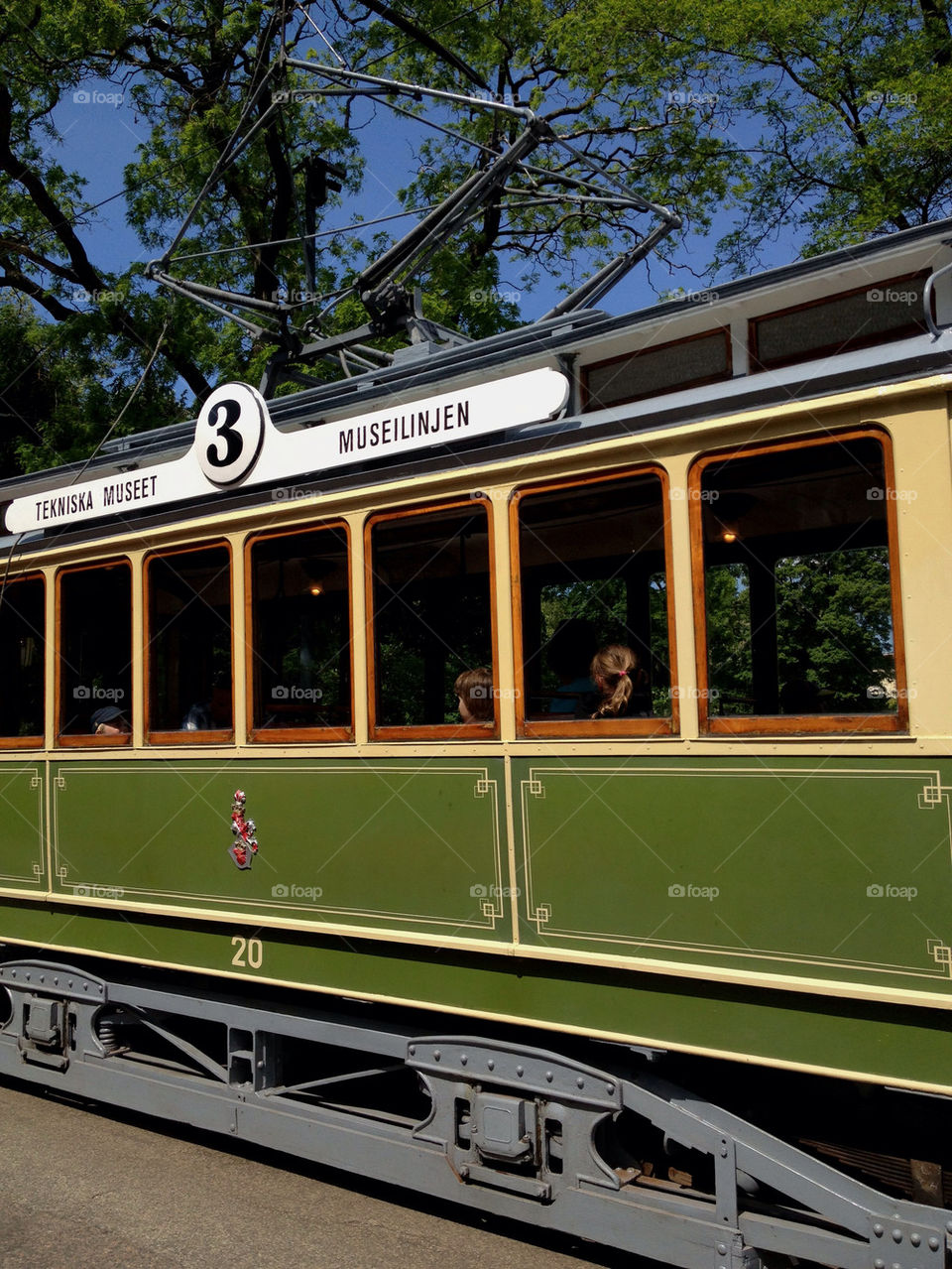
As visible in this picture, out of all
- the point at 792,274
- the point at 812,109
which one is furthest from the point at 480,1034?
the point at 812,109

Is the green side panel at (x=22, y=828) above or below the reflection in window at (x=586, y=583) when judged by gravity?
below

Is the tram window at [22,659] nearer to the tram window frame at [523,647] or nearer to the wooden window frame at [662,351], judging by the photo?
the tram window frame at [523,647]

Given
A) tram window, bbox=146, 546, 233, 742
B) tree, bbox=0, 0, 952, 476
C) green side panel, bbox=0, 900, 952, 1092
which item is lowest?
green side panel, bbox=0, 900, 952, 1092

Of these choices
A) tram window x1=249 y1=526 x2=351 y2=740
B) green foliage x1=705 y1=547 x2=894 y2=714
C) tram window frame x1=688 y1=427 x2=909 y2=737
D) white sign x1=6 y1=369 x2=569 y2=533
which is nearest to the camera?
tram window frame x1=688 y1=427 x2=909 y2=737

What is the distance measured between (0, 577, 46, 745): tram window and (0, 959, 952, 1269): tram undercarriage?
1.24 m

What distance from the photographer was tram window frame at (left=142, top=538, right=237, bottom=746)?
5.09 meters

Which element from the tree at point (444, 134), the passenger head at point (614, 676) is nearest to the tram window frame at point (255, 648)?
the passenger head at point (614, 676)

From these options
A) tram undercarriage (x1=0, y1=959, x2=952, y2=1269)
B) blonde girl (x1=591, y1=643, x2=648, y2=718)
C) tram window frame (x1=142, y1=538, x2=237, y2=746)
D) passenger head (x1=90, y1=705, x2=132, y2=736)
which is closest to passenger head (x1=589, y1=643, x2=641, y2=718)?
blonde girl (x1=591, y1=643, x2=648, y2=718)

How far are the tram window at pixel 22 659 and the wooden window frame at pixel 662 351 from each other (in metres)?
3.21

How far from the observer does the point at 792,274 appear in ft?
12.2

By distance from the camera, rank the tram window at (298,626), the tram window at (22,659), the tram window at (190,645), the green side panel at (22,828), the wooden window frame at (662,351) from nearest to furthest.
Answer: the wooden window frame at (662,351) < the tram window at (298,626) < the tram window at (190,645) < the green side panel at (22,828) < the tram window at (22,659)

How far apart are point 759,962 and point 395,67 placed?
14.9 metres

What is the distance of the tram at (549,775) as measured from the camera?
337 centimetres

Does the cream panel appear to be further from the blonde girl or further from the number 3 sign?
the number 3 sign
